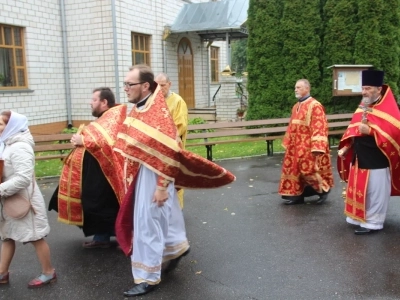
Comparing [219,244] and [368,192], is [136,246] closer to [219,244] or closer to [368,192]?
[219,244]

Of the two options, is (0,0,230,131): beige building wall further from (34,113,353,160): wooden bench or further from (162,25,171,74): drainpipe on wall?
(34,113,353,160): wooden bench

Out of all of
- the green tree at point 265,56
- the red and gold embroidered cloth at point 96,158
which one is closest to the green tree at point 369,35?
the green tree at point 265,56

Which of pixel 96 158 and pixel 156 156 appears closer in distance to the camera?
pixel 156 156

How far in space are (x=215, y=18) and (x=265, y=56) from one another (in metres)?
4.71

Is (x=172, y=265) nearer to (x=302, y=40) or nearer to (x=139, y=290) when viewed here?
(x=139, y=290)

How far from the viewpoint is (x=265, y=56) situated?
13820mm

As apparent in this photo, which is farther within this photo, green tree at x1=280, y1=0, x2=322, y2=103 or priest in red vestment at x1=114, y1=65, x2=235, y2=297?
green tree at x1=280, y1=0, x2=322, y2=103

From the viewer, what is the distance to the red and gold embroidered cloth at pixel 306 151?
6316 millimetres

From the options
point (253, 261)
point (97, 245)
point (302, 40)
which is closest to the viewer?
point (253, 261)

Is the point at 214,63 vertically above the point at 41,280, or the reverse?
the point at 214,63

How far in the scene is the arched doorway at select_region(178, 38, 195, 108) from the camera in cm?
1933

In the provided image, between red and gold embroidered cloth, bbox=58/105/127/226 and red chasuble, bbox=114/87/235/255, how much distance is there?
78 cm

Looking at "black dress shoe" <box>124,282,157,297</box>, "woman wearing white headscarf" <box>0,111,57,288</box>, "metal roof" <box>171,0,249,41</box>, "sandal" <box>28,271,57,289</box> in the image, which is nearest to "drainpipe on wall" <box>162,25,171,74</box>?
"metal roof" <box>171,0,249,41</box>

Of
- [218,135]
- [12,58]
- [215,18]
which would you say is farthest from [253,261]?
[215,18]
